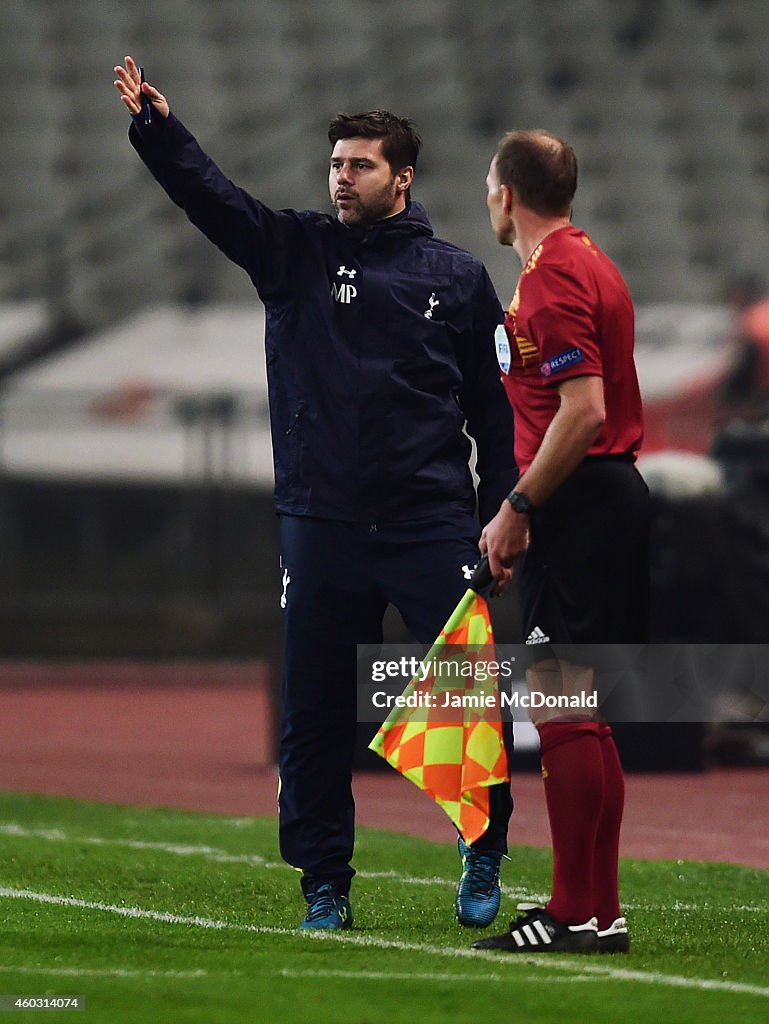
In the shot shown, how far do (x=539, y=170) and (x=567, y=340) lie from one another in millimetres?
444

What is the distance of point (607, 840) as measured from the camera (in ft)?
15.4

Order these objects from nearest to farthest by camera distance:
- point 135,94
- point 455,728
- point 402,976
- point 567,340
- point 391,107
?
point 402,976
point 567,340
point 455,728
point 135,94
point 391,107

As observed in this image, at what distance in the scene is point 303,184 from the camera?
2216 centimetres

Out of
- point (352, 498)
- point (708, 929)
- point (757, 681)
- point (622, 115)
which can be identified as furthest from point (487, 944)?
point (622, 115)

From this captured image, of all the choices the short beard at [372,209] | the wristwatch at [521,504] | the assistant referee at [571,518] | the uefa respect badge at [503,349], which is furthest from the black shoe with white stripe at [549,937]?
the short beard at [372,209]

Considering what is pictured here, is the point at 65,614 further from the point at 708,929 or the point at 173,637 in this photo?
the point at 708,929

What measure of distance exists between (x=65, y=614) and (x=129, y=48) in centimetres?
848

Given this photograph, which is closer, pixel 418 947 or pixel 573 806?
pixel 573 806

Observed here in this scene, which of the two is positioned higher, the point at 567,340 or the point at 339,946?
the point at 567,340

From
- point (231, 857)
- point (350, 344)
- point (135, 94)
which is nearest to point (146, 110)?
point (135, 94)

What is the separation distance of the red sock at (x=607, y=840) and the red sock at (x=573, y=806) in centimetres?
5

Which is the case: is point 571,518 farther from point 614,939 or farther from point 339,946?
point 339,946

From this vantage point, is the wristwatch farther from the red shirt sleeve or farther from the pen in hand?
the pen in hand

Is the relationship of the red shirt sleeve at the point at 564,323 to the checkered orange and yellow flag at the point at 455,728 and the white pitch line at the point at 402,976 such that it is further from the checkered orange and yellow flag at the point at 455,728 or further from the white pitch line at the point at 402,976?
the white pitch line at the point at 402,976
